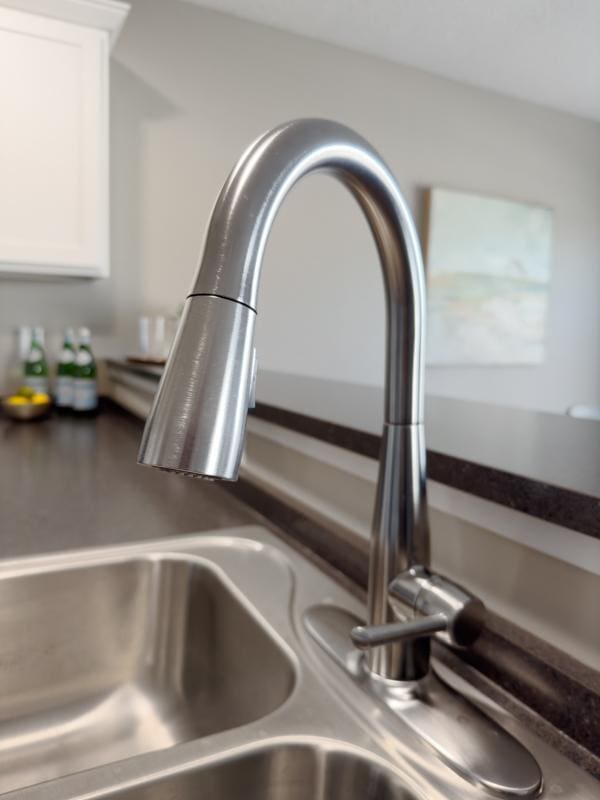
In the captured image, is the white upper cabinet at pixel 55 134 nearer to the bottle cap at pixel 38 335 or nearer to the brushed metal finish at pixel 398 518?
the bottle cap at pixel 38 335

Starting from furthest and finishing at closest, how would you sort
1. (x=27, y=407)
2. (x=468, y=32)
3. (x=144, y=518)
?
(x=468, y=32) < (x=27, y=407) < (x=144, y=518)

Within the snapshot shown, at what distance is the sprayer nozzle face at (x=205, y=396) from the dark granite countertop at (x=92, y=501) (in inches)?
20.4

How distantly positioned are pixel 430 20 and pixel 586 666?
279cm

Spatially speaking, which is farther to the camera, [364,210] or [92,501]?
[92,501]

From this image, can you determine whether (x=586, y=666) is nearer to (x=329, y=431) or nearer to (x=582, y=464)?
(x=582, y=464)

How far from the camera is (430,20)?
2.54 metres

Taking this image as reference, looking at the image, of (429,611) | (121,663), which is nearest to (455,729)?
(429,611)

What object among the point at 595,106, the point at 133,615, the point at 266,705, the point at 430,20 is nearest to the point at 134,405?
the point at 133,615

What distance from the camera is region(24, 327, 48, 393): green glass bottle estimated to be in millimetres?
2191

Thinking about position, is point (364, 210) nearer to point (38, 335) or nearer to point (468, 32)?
point (38, 335)

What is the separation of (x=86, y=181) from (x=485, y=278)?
6.83 feet

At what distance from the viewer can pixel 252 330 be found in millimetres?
243

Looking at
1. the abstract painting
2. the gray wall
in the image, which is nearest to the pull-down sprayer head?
the gray wall

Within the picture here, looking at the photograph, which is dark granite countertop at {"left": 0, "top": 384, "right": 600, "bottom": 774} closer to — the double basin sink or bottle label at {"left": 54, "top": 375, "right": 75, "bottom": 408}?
the double basin sink
